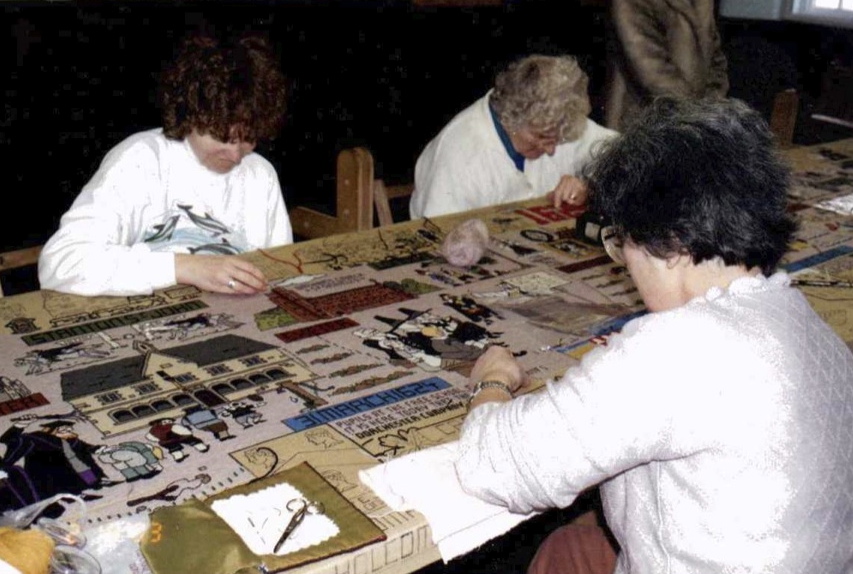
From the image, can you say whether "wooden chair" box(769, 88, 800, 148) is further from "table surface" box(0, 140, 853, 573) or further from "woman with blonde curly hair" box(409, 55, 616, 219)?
"table surface" box(0, 140, 853, 573)

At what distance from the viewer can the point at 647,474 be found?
135cm

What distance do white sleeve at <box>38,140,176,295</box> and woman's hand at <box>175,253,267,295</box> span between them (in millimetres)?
30

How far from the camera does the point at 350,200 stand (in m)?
3.02

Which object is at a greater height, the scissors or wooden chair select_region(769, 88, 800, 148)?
wooden chair select_region(769, 88, 800, 148)

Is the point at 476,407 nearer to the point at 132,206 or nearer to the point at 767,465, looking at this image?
the point at 767,465

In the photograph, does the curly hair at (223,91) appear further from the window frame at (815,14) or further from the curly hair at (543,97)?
the window frame at (815,14)

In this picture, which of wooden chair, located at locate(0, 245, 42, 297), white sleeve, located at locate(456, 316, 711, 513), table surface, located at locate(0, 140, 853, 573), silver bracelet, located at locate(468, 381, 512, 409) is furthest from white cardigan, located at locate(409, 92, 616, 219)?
white sleeve, located at locate(456, 316, 711, 513)

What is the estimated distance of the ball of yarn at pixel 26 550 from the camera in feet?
3.75

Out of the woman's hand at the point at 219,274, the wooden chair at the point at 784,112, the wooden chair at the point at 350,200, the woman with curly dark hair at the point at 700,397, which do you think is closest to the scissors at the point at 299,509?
the woman with curly dark hair at the point at 700,397

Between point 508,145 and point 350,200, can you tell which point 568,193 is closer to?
point 508,145

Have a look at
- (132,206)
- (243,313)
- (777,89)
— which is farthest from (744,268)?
(777,89)

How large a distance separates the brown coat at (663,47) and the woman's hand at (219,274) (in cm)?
224

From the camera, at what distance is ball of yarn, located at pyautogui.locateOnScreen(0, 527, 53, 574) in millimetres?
1142

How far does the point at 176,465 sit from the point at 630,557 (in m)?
0.69
